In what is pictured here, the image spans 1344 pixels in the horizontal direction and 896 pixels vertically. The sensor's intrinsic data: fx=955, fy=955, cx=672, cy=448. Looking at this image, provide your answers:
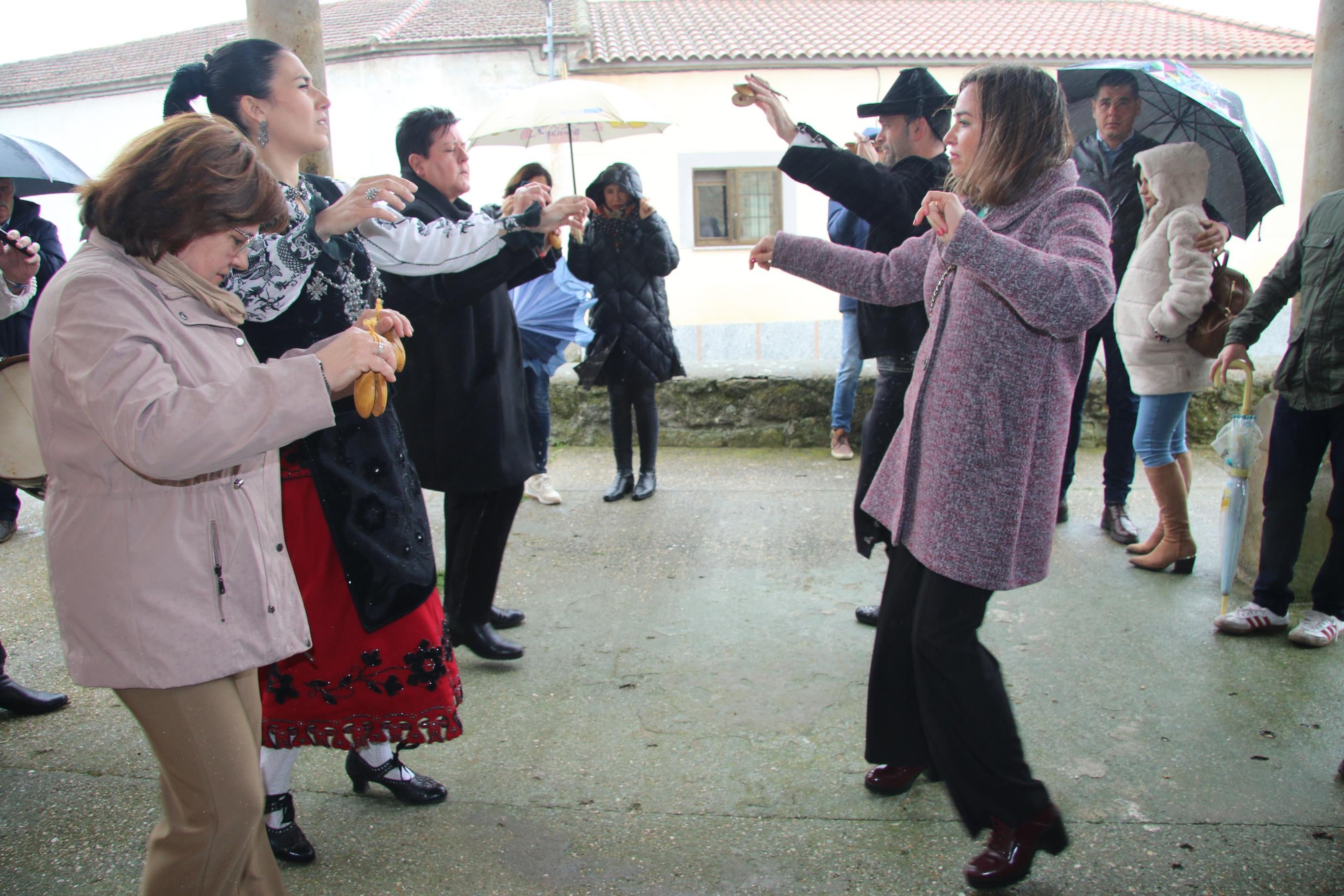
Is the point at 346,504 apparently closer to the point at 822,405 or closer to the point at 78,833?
the point at 78,833

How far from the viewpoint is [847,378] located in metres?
6.28

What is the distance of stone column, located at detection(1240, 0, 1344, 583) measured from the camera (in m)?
3.81

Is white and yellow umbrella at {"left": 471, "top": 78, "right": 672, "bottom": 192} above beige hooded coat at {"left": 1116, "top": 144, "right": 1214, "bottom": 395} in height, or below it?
above

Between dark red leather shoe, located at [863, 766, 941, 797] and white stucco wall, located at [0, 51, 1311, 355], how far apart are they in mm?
14736

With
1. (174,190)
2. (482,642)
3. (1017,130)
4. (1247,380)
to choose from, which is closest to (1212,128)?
(1247,380)

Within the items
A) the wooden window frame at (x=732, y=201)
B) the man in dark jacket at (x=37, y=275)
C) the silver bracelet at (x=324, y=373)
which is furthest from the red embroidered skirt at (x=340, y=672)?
the wooden window frame at (x=732, y=201)

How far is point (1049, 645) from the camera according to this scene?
3506 mm

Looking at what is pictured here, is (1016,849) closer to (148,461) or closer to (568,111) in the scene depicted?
(148,461)

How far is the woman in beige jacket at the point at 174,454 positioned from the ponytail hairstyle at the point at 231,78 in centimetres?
66

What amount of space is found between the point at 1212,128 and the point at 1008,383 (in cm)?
268

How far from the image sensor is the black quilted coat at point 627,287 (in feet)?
18.0

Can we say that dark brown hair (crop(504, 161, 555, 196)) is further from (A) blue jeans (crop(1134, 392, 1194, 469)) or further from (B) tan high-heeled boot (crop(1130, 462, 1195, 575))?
(B) tan high-heeled boot (crop(1130, 462, 1195, 575))

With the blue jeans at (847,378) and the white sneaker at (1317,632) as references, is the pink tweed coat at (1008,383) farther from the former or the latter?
the blue jeans at (847,378)

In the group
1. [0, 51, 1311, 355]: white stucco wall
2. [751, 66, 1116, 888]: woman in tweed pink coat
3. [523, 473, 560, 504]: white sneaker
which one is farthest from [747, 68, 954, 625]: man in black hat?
[0, 51, 1311, 355]: white stucco wall
